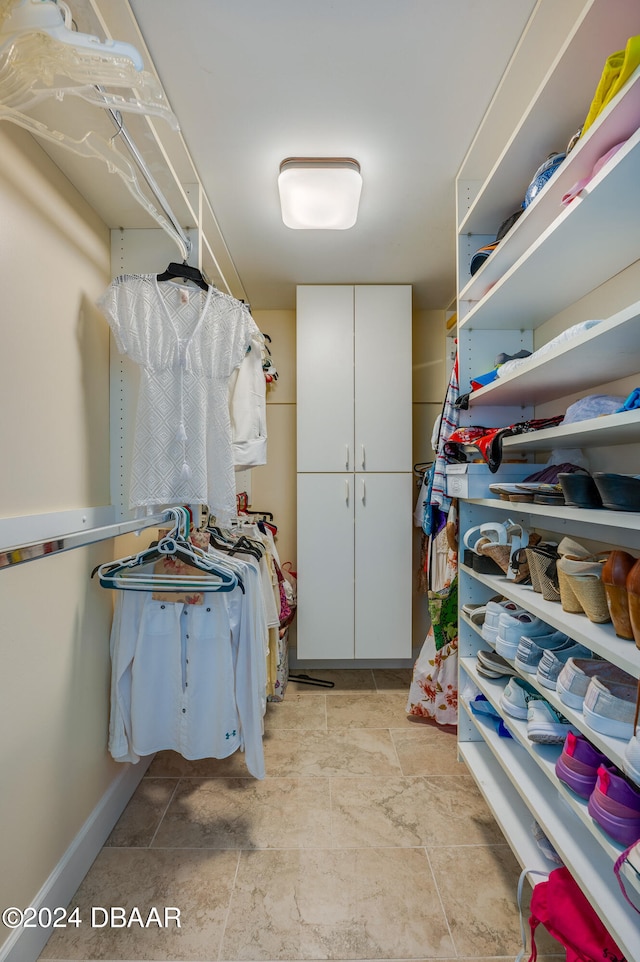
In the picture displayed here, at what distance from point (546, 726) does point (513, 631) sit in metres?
0.26

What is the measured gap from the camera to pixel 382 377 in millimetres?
2678

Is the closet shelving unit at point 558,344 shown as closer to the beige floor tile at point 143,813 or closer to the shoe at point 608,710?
the shoe at point 608,710

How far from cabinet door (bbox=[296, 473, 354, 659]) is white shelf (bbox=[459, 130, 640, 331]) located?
1309 mm

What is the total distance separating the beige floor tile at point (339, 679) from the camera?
2.66 meters

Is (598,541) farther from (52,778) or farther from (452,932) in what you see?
(52,778)

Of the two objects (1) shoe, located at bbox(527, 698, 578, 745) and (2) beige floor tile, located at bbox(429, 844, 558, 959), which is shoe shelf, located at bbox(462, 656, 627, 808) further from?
(2) beige floor tile, located at bbox(429, 844, 558, 959)

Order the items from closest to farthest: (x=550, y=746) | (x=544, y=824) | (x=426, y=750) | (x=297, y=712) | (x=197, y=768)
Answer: (x=544, y=824) → (x=550, y=746) → (x=197, y=768) → (x=426, y=750) → (x=297, y=712)

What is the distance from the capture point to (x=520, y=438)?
123 cm

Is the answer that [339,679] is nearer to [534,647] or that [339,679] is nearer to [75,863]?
[75,863]

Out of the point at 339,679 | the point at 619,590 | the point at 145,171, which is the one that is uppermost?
the point at 145,171

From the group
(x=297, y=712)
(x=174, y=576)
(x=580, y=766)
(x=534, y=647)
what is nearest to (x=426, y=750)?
(x=297, y=712)

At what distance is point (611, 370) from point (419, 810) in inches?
65.1

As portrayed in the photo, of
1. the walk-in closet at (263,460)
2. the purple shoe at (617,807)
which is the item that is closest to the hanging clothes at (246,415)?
the walk-in closet at (263,460)

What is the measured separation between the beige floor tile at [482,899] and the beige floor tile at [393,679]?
3.77 ft
